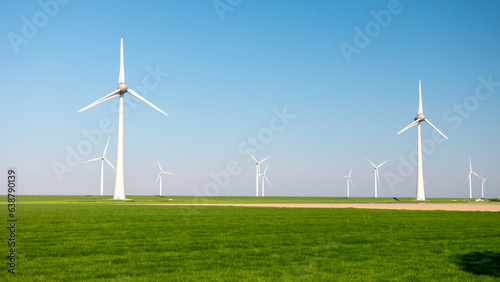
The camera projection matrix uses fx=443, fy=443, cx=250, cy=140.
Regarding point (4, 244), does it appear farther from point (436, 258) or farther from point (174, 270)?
point (436, 258)

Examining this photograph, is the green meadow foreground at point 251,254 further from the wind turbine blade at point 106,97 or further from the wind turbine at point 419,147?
the wind turbine at point 419,147

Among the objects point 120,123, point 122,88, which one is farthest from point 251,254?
point 122,88

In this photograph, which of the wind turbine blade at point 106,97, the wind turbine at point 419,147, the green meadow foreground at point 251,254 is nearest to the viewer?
the green meadow foreground at point 251,254

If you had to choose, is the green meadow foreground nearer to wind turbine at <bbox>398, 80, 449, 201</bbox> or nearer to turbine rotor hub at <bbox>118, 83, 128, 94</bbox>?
turbine rotor hub at <bbox>118, 83, 128, 94</bbox>

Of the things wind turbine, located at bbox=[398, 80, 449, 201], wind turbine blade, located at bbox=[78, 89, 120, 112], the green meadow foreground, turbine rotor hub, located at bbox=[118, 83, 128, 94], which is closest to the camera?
the green meadow foreground

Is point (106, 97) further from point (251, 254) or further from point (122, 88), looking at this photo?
point (251, 254)

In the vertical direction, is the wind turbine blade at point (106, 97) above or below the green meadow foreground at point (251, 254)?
above

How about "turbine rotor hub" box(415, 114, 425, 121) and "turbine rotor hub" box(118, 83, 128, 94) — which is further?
"turbine rotor hub" box(415, 114, 425, 121)

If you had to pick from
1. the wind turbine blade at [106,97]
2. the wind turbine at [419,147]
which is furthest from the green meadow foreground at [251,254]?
the wind turbine at [419,147]

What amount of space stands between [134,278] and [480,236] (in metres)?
19.8

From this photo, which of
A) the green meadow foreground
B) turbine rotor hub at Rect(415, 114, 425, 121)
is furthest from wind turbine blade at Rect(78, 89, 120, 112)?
turbine rotor hub at Rect(415, 114, 425, 121)

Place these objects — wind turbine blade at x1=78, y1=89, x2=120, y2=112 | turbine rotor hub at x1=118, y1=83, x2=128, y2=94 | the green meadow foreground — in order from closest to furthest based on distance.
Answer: the green meadow foreground, wind turbine blade at x1=78, y1=89, x2=120, y2=112, turbine rotor hub at x1=118, y1=83, x2=128, y2=94

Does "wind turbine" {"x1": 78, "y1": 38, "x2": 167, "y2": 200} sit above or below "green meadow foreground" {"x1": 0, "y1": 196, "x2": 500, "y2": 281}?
above

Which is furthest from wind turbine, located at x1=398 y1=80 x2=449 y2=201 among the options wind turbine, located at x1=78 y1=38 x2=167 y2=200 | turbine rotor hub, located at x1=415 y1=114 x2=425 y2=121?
wind turbine, located at x1=78 y1=38 x2=167 y2=200
